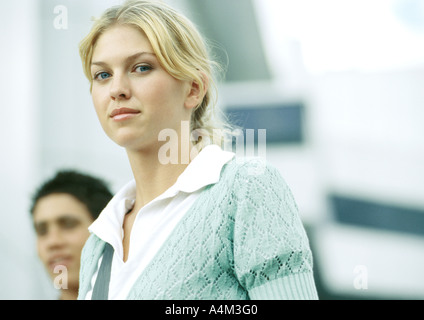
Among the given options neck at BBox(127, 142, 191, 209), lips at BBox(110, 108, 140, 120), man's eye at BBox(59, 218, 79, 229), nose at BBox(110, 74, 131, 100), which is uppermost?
nose at BBox(110, 74, 131, 100)

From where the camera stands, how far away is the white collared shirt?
2.75 ft

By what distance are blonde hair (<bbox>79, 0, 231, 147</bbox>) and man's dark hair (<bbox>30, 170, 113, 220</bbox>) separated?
1.95 ft

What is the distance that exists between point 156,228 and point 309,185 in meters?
2.68

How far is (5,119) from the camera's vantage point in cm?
342

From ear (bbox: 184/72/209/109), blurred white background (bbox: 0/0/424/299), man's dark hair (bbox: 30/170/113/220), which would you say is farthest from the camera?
blurred white background (bbox: 0/0/424/299)

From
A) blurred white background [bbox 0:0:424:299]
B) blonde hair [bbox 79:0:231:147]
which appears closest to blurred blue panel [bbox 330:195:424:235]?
blurred white background [bbox 0:0:424:299]

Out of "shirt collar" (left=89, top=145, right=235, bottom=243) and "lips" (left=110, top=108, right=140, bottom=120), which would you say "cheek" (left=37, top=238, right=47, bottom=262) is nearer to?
"shirt collar" (left=89, top=145, right=235, bottom=243)

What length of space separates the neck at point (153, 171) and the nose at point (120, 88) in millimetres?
97

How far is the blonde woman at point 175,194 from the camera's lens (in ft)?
2.56

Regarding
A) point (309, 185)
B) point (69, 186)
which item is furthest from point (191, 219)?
point (309, 185)

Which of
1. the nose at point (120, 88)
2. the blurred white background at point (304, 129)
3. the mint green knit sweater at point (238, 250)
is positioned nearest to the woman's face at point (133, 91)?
the nose at point (120, 88)
